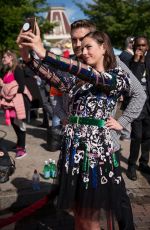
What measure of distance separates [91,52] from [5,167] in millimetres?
2756

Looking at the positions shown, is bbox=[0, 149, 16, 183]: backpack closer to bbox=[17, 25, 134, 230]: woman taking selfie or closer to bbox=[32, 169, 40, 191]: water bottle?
bbox=[32, 169, 40, 191]: water bottle

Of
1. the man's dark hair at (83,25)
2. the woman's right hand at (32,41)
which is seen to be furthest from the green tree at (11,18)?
the woman's right hand at (32,41)

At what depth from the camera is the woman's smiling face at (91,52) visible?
2.55 m

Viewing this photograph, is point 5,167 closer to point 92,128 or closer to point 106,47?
point 92,128

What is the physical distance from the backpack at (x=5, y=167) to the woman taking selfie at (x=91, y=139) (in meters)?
2.26

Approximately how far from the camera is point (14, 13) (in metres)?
17.5

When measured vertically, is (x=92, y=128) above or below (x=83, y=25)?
below

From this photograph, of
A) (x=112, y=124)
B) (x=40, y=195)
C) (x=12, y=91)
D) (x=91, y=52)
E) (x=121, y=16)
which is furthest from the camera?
(x=121, y=16)

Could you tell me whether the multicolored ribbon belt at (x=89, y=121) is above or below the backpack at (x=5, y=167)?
above

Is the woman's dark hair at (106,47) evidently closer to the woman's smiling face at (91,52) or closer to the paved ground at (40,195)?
the woman's smiling face at (91,52)

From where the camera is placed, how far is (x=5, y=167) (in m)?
4.86

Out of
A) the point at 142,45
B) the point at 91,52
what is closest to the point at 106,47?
the point at 91,52

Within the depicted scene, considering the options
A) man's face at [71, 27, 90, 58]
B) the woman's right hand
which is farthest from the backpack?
the woman's right hand

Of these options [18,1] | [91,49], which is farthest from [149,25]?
[91,49]
